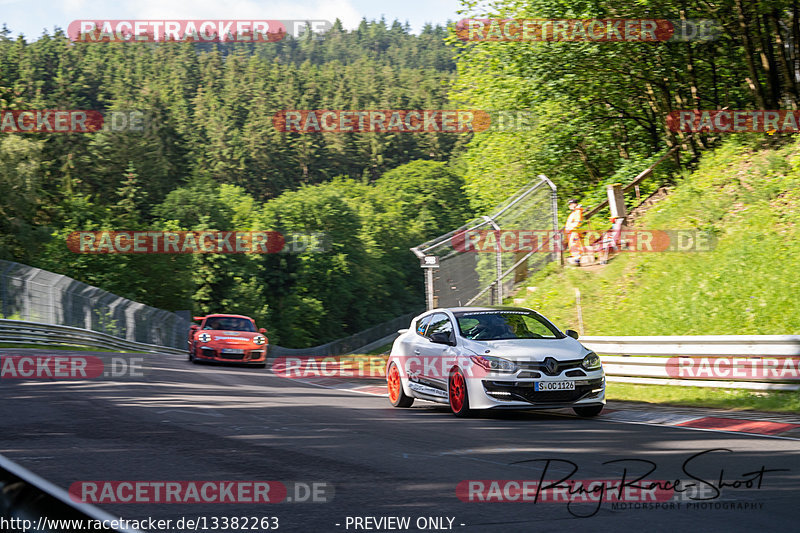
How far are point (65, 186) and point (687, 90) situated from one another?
62.8m

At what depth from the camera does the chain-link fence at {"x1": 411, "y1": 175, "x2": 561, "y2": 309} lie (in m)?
21.5

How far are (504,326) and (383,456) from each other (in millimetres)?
4767

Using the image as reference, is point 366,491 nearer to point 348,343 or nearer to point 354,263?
point 348,343

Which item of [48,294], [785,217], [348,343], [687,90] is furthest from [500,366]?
[348,343]

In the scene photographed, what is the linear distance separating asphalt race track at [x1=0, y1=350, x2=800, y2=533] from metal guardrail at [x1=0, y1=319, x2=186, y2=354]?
1550 cm

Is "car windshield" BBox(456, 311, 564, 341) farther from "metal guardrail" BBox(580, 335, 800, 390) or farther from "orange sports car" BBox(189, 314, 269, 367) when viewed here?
"orange sports car" BBox(189, 314, 269, 367)

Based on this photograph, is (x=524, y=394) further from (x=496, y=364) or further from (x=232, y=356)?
(x=232, y=356)

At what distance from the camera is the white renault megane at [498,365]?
1081 cm

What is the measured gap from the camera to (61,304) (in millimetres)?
29953

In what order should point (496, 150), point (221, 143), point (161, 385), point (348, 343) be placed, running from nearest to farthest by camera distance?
point (161, 385)
point (496, 150)
point (348, 343)
point (221, 143)

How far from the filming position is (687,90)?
28.4 m

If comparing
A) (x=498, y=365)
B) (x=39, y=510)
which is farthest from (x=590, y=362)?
(x=39, y=510)

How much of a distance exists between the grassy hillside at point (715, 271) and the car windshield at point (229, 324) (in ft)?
25.8

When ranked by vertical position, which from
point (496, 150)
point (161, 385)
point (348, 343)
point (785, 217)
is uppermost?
point (496, 150)
